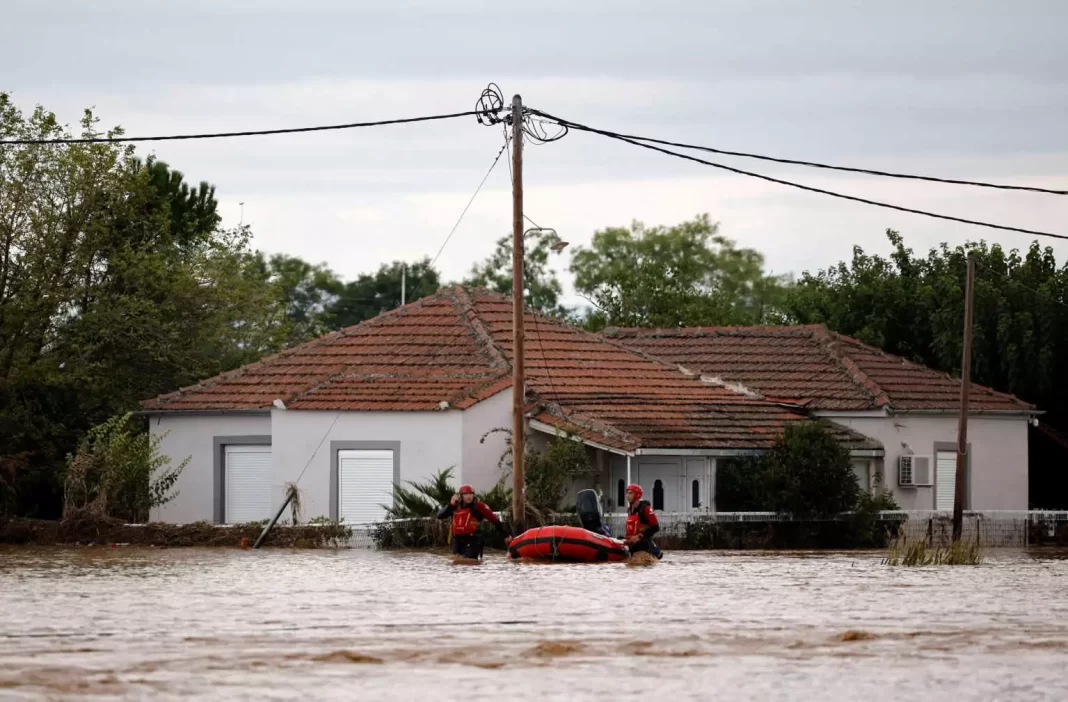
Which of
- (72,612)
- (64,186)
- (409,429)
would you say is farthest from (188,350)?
(72,612)

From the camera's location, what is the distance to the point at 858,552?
35875 millimetres

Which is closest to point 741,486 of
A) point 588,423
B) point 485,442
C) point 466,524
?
point 588,423

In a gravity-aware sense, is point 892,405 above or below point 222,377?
below

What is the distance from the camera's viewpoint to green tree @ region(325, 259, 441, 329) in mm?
101438

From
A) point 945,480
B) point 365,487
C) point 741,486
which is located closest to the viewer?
point 365,487

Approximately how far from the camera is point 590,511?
3244cm

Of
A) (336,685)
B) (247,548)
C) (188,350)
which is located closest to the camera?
(336,685)

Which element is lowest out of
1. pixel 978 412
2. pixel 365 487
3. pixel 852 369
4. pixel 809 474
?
pixel 365 487

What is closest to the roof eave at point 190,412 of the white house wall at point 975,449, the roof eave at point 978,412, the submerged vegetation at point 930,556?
the white house wall at point 975,449

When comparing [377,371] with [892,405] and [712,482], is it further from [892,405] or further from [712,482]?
[892,405]

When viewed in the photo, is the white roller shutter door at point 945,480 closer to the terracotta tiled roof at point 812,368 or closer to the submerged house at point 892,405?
the submerged house at point 892,405

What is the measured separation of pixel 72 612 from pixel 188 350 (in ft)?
75.8

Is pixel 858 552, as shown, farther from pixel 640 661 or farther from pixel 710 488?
pixel 640 661

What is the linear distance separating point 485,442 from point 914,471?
1106cm
